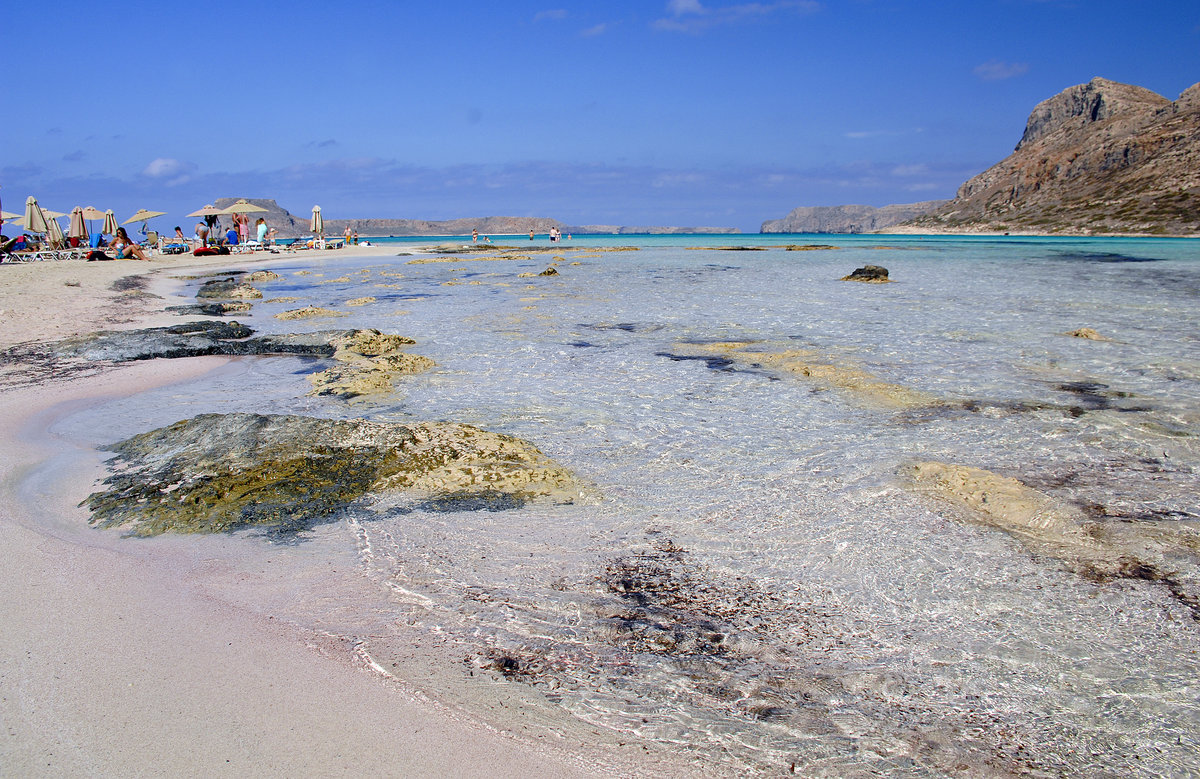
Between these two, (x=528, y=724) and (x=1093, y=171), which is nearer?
(x=528, y=724)

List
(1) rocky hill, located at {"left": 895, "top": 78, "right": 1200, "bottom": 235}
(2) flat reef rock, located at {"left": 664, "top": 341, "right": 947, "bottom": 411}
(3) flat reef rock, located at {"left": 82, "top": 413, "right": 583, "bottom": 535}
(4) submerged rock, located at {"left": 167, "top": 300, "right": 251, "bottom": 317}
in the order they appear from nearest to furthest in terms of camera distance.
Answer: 1. (3) flat reef rock, located at {"left": 82, "top": 413, "right": 583, "bottom": 535}
2. (2) flat reef rock, located at {"left": 664, "top": 341, "right": 947, "bottom": 411}
3. (4) submerged rock, located at {"left": 167, "top": 300, "right": 251, "bottom": 317}
4. (1) rocky hill, located at {"left": 895, "top": 78, "right": 1200, "bottom": 235}

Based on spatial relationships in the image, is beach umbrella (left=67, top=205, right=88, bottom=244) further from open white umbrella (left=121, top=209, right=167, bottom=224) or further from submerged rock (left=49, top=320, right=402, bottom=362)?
submerged rock (left=49, top=320, right=402, bottom=362)

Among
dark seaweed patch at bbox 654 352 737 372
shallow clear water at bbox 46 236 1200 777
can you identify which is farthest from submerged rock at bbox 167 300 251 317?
dark seaweed patch at bbox 654 352 737 372

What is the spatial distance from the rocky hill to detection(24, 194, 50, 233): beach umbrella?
338 feet

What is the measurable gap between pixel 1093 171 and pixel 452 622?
487 feet

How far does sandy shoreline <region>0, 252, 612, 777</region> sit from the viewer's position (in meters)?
2.24

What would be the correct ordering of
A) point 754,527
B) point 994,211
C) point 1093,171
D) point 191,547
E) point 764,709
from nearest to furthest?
point 764,709 → point 191,547 → point 754,527 → point 1093,171 → point 994,211

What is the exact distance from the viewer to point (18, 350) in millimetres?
9266

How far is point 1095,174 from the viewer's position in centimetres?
11538

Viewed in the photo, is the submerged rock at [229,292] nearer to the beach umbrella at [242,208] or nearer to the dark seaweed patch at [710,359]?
the dark seaweed patch at [710,359]

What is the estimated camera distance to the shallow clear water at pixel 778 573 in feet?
8.09

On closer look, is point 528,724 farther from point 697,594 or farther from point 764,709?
point 697,594

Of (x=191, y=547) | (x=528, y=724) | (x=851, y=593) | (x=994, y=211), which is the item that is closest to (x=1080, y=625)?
(x=851, y=593)

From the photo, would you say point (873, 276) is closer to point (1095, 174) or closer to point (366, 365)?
point (366, 365)
